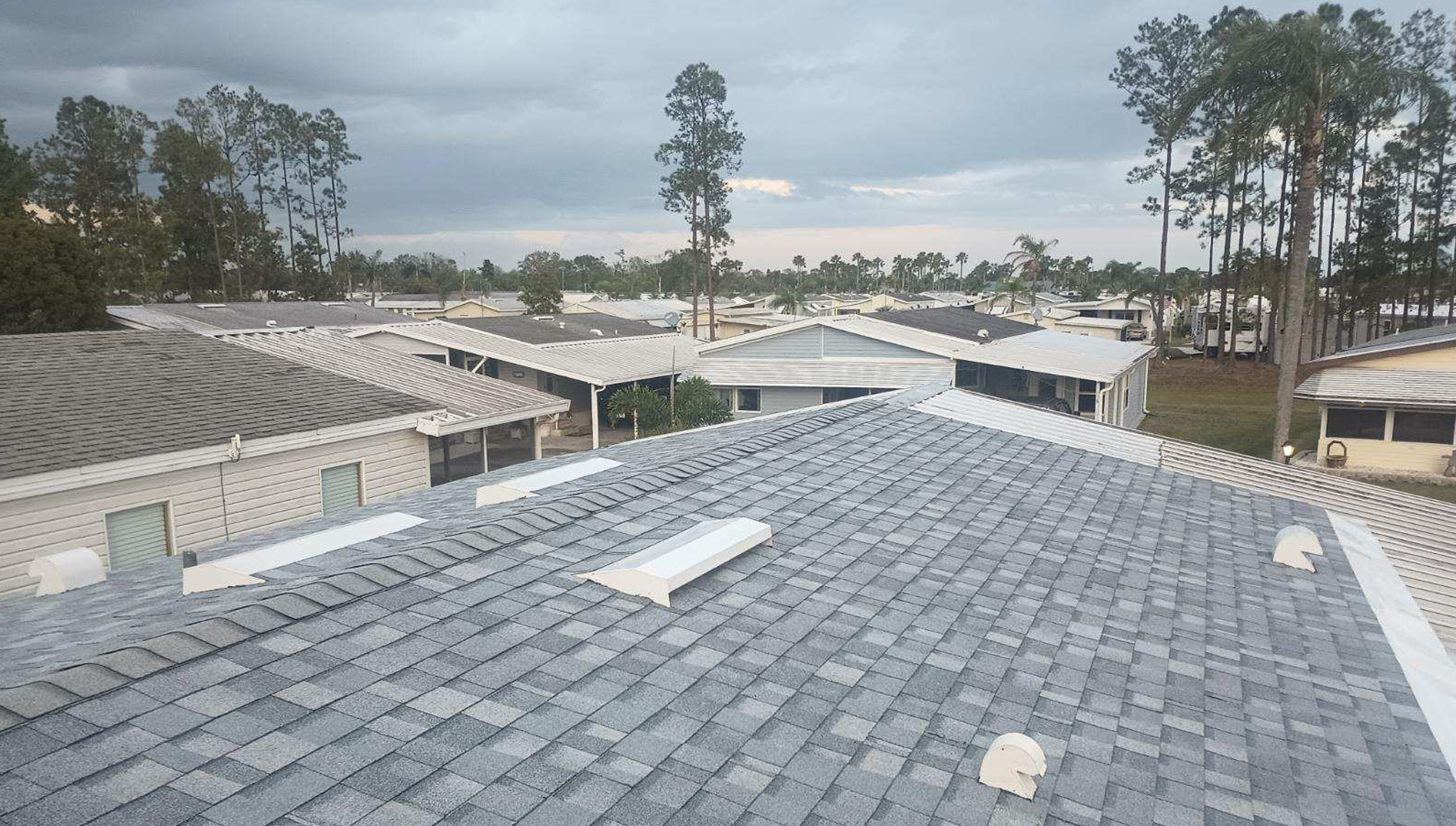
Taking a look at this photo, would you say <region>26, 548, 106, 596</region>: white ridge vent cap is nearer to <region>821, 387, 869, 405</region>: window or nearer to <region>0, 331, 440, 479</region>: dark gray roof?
<region>0, 331, 440, 479</region>: dark gray roof

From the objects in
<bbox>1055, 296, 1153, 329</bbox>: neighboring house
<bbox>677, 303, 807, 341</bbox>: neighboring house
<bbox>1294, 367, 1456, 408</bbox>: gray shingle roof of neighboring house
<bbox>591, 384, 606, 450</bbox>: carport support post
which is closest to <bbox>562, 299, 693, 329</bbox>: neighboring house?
<bbox>677, 303, 807, 341</bbox>: neighboring house

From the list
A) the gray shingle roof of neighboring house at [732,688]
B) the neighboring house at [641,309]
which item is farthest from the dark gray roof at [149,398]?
the neighboring house at [641,309]

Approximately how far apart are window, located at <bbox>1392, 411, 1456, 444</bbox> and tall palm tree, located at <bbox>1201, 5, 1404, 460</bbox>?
4.54 meters

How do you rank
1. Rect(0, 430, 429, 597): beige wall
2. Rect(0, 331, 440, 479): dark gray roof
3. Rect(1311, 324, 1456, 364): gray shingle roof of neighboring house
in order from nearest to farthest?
Rect(0, 430, 429, 597): beige wall
Rect(0, 331, 440, 479): dark gray roof
Rect(1311, 324, 1456, 364): gray shingle roof of neighboring house

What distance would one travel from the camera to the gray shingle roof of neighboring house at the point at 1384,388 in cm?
2322

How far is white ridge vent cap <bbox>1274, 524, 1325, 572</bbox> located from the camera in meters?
8.60

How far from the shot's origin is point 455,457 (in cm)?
1955

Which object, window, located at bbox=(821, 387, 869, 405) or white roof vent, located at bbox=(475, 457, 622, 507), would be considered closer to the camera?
white roof vent, located at bbox=(475, 457, 622, 507)

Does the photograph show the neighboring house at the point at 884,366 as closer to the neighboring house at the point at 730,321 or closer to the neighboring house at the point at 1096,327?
the neighboring house at the point at 730,321

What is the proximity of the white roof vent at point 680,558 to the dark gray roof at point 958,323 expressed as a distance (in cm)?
2535

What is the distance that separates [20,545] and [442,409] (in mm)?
6666

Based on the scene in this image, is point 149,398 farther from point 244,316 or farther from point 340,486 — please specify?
point 244,316

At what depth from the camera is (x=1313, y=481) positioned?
12719 millimetres

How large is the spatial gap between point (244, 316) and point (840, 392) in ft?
91.6
